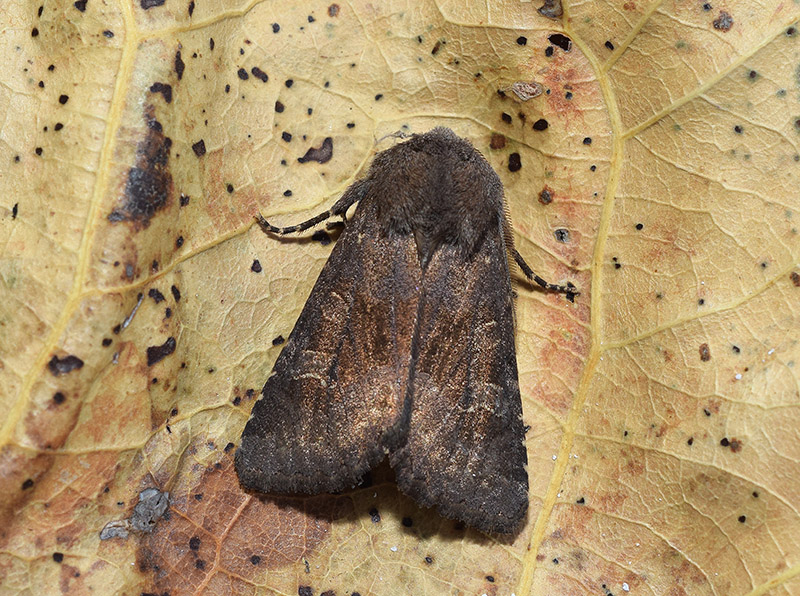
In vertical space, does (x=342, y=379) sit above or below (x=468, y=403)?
above

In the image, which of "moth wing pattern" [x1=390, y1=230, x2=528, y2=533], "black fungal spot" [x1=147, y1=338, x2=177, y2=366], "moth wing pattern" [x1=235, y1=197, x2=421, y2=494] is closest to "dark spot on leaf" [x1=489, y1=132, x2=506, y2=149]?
"moth wing pattern" [x1=390, y1=230, x2=528, y2=533]

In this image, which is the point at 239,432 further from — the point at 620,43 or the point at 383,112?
the point at 620,43

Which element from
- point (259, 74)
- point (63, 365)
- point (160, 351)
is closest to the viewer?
point (63, 365)

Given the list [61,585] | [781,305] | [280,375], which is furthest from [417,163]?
[61,585]

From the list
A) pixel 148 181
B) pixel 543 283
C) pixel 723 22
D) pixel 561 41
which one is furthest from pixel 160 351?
pixel 723 22

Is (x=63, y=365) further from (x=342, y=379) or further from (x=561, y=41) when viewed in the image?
(x=561, y=41)

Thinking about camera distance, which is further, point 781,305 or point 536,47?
point 536,47
